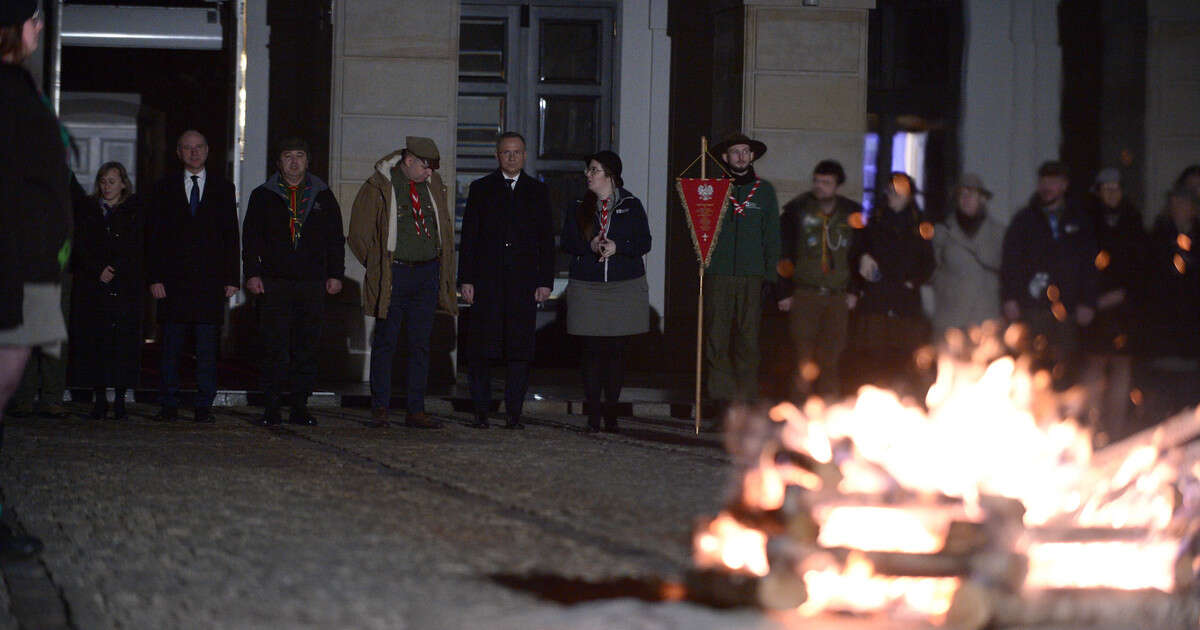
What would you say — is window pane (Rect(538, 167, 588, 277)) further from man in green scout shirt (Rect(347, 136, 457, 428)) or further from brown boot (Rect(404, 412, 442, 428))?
brown boot (Rect(404, 412, 442, 428))

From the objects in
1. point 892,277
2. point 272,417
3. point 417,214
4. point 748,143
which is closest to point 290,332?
point 272,417

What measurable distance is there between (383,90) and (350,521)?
9198 millimetres

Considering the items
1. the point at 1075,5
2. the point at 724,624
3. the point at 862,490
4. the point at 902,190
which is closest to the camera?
the point at 724,624

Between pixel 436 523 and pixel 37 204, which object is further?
pixel 436 523

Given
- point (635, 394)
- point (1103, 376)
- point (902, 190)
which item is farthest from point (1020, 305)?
point (635, 394)

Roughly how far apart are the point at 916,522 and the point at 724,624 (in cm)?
66

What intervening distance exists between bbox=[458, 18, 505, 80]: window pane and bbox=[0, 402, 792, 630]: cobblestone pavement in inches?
286

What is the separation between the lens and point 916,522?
5.14 meters

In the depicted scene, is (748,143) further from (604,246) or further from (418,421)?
(418,421)

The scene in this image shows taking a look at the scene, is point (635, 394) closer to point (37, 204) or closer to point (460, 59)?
point (460, 59)

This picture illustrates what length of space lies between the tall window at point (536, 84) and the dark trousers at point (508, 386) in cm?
595

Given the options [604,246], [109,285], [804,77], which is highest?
[804,77]

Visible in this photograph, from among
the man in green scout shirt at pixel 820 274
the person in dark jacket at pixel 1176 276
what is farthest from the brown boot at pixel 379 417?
the person in dark jacket at pixel 1176 276

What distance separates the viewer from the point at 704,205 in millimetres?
12484
